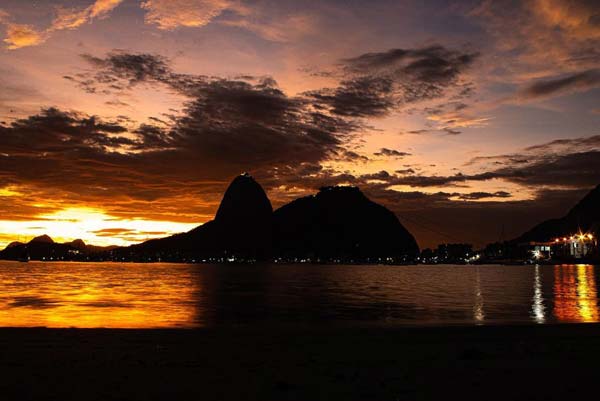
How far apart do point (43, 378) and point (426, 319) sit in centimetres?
2438

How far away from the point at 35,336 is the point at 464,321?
2247cm

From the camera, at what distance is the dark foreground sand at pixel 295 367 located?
10797 mm

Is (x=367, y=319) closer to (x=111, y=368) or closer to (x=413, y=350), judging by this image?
(x=413, y=350)

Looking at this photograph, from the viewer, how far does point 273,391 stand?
429 inches

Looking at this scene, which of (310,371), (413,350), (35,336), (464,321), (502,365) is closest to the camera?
(310,371)

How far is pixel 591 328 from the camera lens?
24047mm

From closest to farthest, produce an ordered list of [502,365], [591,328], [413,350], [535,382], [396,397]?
[396,397]
[535,382]
[502,365]
[413,350]
[591,328]

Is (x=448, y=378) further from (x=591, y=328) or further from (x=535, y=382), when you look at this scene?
(x=591, y=328)

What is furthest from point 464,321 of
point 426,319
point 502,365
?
point 502,365

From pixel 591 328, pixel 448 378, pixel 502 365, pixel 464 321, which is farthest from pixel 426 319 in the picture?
pixel 448 378

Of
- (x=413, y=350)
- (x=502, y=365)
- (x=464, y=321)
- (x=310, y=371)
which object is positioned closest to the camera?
(x=310, y=371)

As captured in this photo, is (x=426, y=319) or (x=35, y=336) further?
(x=426, y=319)

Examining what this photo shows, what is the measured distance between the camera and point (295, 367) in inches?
533

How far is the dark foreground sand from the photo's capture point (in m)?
10.8
